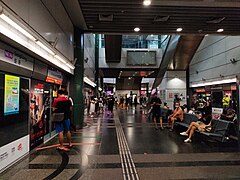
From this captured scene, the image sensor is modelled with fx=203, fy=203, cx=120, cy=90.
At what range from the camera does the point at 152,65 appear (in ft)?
64.2

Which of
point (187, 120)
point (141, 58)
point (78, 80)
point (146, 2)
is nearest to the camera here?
point (146, 2)

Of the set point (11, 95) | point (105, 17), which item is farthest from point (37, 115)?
point (105, 17)

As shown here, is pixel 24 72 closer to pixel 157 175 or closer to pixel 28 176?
pixel 28 176

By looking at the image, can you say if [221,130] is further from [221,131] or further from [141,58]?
[141,58]

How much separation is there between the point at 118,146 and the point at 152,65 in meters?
14.8

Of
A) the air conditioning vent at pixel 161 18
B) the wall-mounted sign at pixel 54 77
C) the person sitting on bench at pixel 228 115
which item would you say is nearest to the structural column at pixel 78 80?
the wall-mounted sign at pixel 54 77

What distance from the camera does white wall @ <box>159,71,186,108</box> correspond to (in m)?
17.6

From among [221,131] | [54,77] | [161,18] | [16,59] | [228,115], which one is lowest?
[221,131]

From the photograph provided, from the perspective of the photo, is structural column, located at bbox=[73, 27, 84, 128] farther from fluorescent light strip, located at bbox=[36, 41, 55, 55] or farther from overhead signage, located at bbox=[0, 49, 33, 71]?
overhead signage, located at bbox=[0, 49, 33, 71]

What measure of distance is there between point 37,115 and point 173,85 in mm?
14032

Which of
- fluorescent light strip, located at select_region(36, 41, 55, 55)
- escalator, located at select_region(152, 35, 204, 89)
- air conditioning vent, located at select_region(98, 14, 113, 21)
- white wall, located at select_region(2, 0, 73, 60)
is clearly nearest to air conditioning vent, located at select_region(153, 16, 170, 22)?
air conditioning vent, located at select_region(98, 14, 113, 21)

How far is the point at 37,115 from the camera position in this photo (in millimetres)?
5590

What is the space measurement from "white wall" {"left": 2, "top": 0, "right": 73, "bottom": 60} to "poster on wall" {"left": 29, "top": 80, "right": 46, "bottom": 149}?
4.31ft

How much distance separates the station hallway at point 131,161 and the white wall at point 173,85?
11763 millimetres
